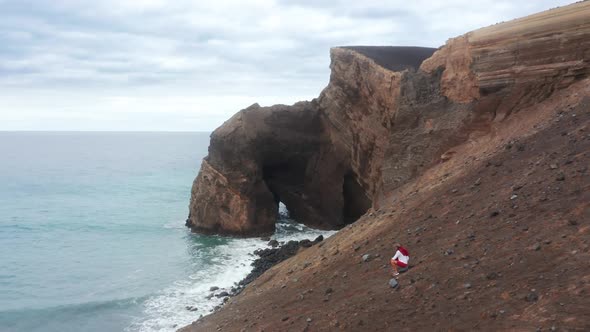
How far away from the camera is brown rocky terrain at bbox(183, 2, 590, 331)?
7.75 m

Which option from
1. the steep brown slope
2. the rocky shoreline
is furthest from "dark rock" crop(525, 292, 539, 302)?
the rocky shoreline

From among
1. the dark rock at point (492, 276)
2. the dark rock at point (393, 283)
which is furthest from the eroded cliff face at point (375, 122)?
the dark rock at point (492, 276)

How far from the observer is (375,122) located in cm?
2259

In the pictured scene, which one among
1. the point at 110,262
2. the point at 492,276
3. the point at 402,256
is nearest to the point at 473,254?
the point at 492,276

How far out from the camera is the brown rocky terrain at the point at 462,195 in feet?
25.4

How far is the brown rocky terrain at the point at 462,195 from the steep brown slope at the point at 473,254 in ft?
0.11

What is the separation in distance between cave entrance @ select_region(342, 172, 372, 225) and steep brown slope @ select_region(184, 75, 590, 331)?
1514cm

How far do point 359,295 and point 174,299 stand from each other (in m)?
12.5

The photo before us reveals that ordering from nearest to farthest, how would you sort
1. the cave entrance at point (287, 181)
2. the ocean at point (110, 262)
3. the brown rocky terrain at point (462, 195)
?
1. the brown rocky terrain at point (462, 195)
2. the ocean at point (110, 262)
3. the cave entrance at point (287, 181)

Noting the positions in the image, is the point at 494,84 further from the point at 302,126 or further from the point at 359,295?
the point at 302,126

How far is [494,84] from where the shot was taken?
1539 cm

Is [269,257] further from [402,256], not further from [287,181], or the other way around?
[402,256]

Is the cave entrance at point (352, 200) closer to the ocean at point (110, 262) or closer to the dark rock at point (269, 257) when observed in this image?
the ocean at point (110, 262)

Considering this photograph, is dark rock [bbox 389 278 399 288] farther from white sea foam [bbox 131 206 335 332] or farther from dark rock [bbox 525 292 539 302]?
white sea foam [bbox 131 206 335 332]
